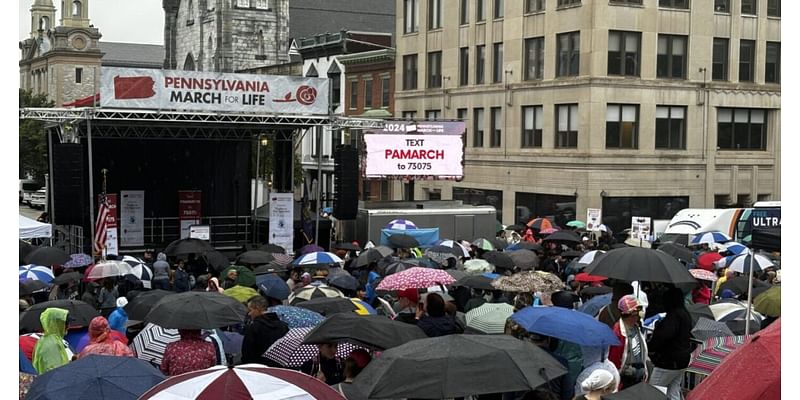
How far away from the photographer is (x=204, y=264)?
22672 mm

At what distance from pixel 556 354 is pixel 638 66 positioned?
36.1m

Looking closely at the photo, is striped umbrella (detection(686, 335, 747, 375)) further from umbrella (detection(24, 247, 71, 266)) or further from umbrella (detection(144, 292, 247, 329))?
umbrella (detection(24, 247, 71, 266))

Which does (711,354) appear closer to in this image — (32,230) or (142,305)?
(142,305)

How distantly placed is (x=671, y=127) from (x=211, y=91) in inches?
904

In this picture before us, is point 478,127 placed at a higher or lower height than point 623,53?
lower

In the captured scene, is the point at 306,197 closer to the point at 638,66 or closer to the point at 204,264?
the point at 204,264

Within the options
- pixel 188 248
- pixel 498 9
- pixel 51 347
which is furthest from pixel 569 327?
pixel 498 9

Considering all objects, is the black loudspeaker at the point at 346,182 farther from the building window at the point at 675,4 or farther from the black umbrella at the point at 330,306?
the building window at the point at 675,4

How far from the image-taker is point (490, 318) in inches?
451

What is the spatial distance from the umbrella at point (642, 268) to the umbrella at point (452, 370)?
445 centimetres

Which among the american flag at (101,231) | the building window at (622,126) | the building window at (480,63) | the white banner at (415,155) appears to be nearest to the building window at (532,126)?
the building window at (622,126)

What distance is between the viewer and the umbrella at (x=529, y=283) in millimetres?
12930

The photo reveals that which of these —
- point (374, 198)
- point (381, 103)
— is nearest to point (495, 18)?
point (381, 103)

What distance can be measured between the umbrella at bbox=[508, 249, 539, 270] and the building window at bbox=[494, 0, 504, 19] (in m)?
29.0
